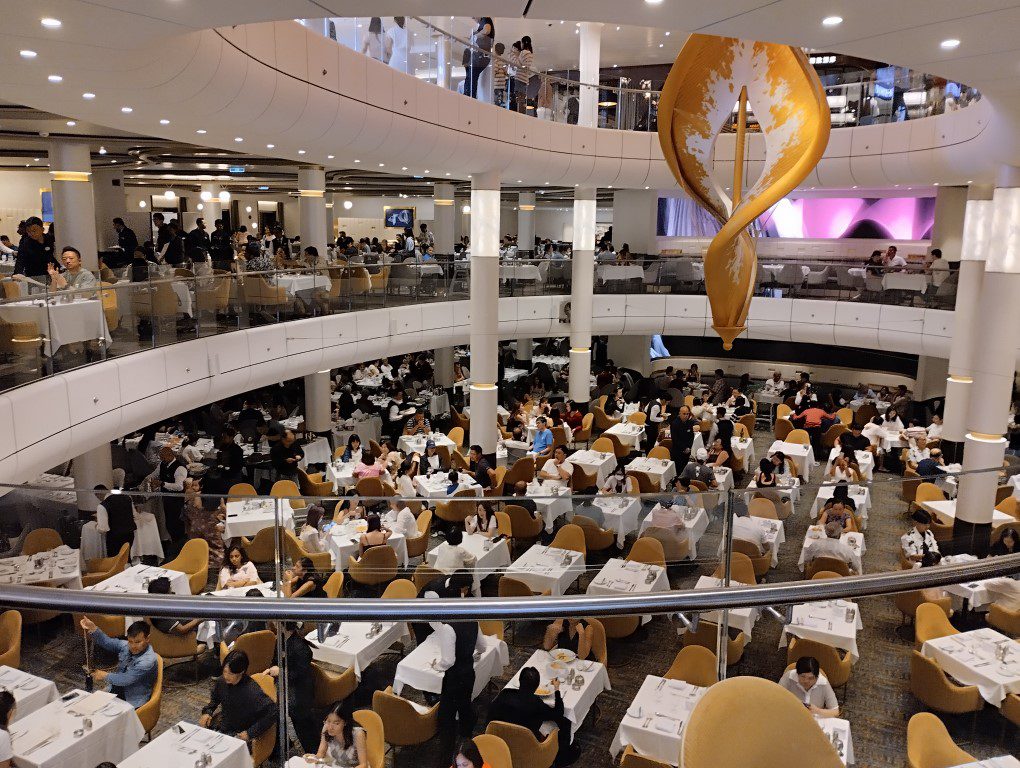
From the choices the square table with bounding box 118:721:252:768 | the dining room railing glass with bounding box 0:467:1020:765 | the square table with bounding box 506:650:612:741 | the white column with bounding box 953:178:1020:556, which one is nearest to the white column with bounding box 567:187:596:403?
the white column with bounding box 953:178:1020:556

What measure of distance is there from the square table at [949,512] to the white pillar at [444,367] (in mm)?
15720

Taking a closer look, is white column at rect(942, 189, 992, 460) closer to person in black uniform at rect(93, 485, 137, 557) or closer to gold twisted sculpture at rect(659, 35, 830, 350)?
gold twisted sculpture at rect(659, 35, 830, 350)

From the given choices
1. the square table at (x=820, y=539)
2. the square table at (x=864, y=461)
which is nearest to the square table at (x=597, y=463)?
the square table at (x=864, y=461)

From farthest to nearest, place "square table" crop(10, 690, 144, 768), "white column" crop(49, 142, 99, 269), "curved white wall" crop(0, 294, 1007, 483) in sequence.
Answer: "white column" crop(49, 142, 99, 269), "curved white wall" crop(0, 294, 1007, 483), "square table" crop(10, 690, 144, 768)

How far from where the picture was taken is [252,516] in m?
7.04

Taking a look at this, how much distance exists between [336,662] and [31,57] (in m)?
5.11

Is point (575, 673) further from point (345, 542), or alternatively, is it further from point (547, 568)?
point (345, 542)

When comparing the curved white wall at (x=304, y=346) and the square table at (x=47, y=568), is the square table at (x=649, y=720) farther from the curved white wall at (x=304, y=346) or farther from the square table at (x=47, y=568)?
the curved white wall at (x=304, y=346)

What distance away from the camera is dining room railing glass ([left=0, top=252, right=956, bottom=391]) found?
331 inches

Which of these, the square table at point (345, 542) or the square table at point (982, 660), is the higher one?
the square table at point (982, 660)

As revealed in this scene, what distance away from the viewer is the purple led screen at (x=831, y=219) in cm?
2384

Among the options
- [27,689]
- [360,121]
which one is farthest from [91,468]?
[27,689]

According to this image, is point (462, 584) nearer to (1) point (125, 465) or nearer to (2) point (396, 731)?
(2) point (396, 731)

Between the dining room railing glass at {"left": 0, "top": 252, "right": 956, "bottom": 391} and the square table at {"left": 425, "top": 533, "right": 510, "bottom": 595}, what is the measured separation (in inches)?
177
